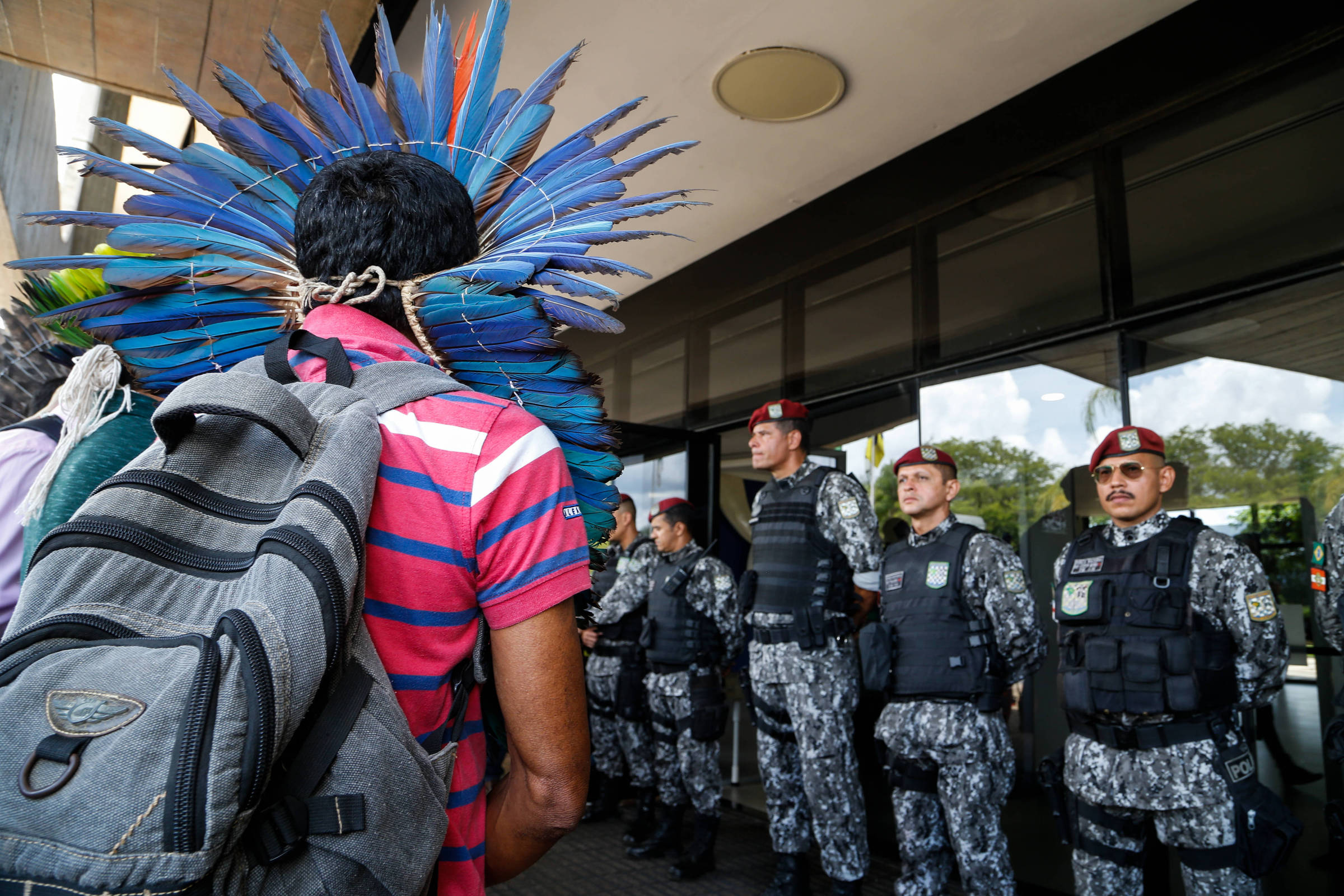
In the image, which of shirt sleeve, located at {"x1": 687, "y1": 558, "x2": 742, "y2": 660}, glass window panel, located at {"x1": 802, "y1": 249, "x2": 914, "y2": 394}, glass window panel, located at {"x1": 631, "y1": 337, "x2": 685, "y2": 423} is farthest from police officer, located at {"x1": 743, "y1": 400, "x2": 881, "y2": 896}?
glass window panel, located at {"x1": 631, "y1": 337, "x2": 685, "y2": 423}

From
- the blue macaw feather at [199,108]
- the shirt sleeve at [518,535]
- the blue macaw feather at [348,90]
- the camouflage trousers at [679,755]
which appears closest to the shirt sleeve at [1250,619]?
the camouflage trousers at [679,755]

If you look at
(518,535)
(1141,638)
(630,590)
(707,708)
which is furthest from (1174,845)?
(630,590)

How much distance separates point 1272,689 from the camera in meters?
2.80

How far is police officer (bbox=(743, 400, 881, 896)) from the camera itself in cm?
377

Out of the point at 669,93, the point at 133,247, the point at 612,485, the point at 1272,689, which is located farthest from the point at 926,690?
the point at 133,247

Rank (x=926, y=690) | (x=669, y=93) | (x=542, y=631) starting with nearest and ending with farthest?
(x=542, y=631) → (x=926, y=690) → (x=669, y=93)

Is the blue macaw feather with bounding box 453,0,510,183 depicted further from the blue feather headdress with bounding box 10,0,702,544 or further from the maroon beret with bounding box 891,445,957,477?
the maroon beret with bounding box 891,445,957,477

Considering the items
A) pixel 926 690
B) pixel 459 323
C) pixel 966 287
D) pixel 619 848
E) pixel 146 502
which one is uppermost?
pixel 966 287

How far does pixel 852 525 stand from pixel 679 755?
168 cm

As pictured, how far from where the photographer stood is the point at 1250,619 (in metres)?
2.74

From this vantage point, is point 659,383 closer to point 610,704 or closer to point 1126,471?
point 610,704

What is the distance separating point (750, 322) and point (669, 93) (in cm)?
211

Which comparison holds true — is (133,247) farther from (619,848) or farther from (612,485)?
(619,848)

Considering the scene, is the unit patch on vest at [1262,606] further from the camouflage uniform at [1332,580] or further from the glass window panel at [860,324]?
the glass window panel at [860,324]
